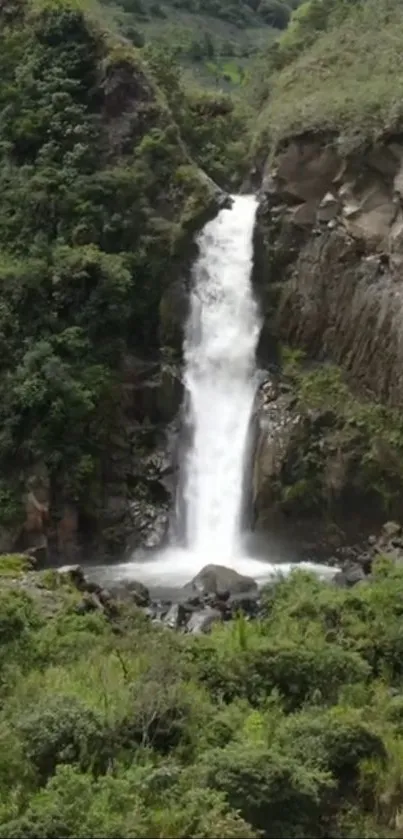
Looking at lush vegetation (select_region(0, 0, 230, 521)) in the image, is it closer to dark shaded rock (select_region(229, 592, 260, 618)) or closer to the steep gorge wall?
the steep gorge wall

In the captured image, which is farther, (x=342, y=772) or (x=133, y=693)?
(x=133, y=693)

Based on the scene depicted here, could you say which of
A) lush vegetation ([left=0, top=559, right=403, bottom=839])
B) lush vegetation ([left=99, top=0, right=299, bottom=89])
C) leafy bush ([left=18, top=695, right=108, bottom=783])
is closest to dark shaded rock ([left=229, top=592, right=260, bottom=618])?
lush vegetation ([left=0, top=559, right=403, bottom=839])

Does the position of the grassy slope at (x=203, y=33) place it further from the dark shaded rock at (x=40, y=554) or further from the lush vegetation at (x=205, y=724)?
the lush vegetation at (x=205, y=724)

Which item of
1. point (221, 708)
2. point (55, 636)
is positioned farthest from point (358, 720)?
point (55, 636)

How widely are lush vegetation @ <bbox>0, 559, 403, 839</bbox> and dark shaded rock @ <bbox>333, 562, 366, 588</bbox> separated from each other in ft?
22.3

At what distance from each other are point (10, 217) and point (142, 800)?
26.8 meters

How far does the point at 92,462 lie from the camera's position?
29.2m

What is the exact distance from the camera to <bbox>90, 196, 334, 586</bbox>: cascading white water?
94.0ft

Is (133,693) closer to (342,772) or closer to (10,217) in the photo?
(342,772)

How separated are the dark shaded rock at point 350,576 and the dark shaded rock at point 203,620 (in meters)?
3.57

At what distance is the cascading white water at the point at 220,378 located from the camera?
29.6m

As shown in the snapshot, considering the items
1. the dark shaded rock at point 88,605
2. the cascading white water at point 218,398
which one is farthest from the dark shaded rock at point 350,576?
the dark shaded rock at point 88,605

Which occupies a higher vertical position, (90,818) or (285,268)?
(285,268)

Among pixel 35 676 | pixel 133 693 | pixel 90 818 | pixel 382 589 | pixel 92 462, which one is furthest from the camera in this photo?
pixel 92 462
